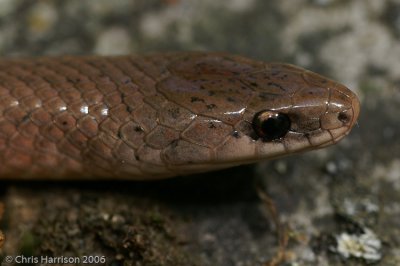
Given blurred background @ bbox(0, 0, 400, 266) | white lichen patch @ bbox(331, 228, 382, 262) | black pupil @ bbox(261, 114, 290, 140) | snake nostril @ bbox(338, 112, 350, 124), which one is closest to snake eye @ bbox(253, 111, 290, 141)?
black pupil @ bbox(261, 114, 290, 140)

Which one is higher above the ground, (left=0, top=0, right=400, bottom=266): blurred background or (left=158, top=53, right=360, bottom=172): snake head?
(left=158, top=53, right=360, bottom=172): snake head

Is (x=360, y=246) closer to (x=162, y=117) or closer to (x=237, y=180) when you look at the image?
(x=237, y=180)

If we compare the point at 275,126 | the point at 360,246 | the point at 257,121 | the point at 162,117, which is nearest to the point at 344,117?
the point at 275,126

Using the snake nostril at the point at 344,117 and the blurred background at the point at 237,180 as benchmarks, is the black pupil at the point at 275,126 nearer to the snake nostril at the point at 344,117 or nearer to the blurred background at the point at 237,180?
the snake nostril at the point at 344,117

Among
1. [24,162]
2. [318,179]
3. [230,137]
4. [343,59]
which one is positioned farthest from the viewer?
[343,59]

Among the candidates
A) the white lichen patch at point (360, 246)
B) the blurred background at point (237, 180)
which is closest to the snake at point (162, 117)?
the blurred background at point (237, 180)

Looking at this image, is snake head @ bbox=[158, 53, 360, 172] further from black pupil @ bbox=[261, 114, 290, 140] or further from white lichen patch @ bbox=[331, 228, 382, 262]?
white lichen patch @ bbox=[331, 228, 382, 262]

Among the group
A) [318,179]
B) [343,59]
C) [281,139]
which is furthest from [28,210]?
[343,59]

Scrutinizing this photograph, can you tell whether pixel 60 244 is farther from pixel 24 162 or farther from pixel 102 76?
pixel 102 76
